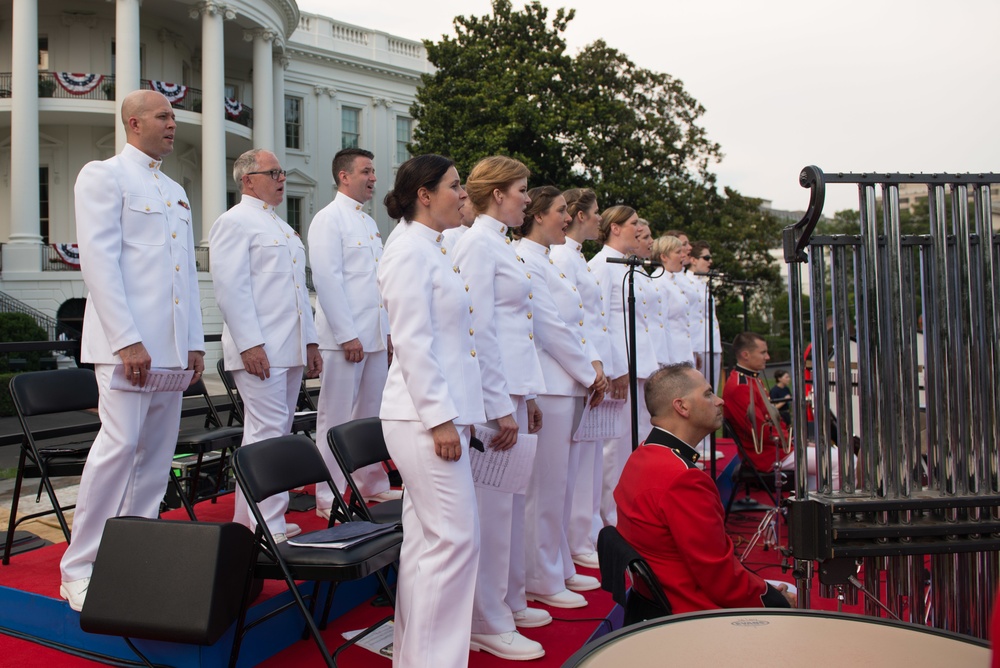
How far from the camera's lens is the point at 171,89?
80.7ft

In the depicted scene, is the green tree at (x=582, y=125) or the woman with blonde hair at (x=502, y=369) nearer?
the woman with blonde hair at (x=502, y=369)

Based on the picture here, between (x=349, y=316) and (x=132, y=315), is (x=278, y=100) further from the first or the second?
(x=132, y=315)

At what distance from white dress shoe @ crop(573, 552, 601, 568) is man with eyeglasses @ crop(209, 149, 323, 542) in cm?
170

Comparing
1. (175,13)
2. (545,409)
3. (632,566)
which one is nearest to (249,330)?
(545,409)

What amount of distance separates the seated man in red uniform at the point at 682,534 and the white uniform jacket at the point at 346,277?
2.50m

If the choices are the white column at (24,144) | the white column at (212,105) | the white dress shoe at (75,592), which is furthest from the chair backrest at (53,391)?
the white column at (212,105)

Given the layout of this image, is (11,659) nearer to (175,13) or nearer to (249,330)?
(249,330)

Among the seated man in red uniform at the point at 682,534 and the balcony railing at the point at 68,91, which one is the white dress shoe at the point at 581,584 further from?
the balcony railing at the point at 68,91

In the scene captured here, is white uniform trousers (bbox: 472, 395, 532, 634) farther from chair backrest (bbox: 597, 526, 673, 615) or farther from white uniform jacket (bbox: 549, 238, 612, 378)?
white uniform jacket (bbox: 549, 238, 612, 378)

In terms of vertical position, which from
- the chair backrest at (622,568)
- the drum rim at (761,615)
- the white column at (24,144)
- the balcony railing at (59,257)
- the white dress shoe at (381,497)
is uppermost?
the white column at (24,144)

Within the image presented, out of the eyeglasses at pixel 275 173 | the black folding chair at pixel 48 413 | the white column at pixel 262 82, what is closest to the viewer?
the black folding chair at pixel 48 413

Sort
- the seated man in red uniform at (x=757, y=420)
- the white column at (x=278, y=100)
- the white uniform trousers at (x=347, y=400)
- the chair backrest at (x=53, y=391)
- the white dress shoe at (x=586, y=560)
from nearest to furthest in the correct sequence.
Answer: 1. the chair backrest at (x=53, y=391)
2. the white dress shoe at (x=586, y=560)
3. the white uniform trousers at (x=347, y=400)
4. the seated man in red uniform at (x=757, y=420)
5. the white column at (x=278, y=100)

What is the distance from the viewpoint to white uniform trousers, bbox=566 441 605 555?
5.21 m

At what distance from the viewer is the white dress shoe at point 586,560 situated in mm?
5199
